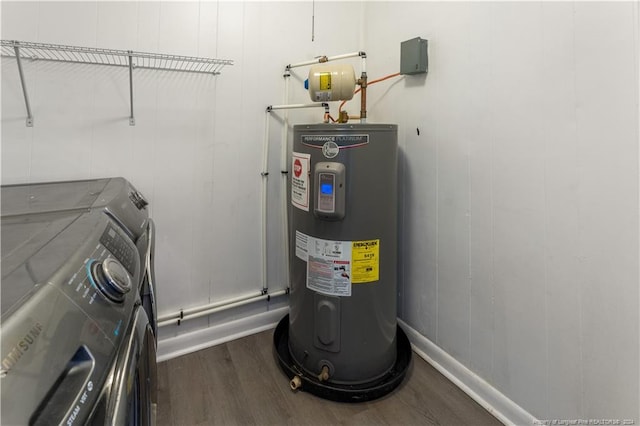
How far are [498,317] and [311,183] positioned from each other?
36.1 inches

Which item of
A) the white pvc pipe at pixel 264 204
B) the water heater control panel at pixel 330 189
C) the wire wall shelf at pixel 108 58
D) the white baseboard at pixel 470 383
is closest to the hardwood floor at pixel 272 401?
the white baseboard at pixel 470 383

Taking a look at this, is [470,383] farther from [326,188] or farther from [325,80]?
[325,80]

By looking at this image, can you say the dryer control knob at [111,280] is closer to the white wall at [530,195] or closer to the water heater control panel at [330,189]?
the water heater control panel at [330,189]

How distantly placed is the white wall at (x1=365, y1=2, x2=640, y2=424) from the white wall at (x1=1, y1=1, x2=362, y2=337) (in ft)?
2.24

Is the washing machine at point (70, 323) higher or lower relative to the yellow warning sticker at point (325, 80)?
lower

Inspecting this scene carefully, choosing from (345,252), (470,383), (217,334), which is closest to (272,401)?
(217,334)

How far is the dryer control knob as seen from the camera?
21.0 inches

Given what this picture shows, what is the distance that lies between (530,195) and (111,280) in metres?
1.26

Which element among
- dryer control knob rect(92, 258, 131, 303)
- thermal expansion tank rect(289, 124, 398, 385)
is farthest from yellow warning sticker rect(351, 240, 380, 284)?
dryer control knob rect(92, 258, 131, 303)

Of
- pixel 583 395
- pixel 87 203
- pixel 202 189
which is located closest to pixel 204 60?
pixel 202 189

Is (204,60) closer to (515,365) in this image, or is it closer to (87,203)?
(87,203)

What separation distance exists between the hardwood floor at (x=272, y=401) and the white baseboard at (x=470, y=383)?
29mm

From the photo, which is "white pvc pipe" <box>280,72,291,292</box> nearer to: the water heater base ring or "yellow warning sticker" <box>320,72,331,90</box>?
"yellow warning sticker" <box>320,72,331,90</box>

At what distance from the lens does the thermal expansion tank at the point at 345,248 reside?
1294mm
